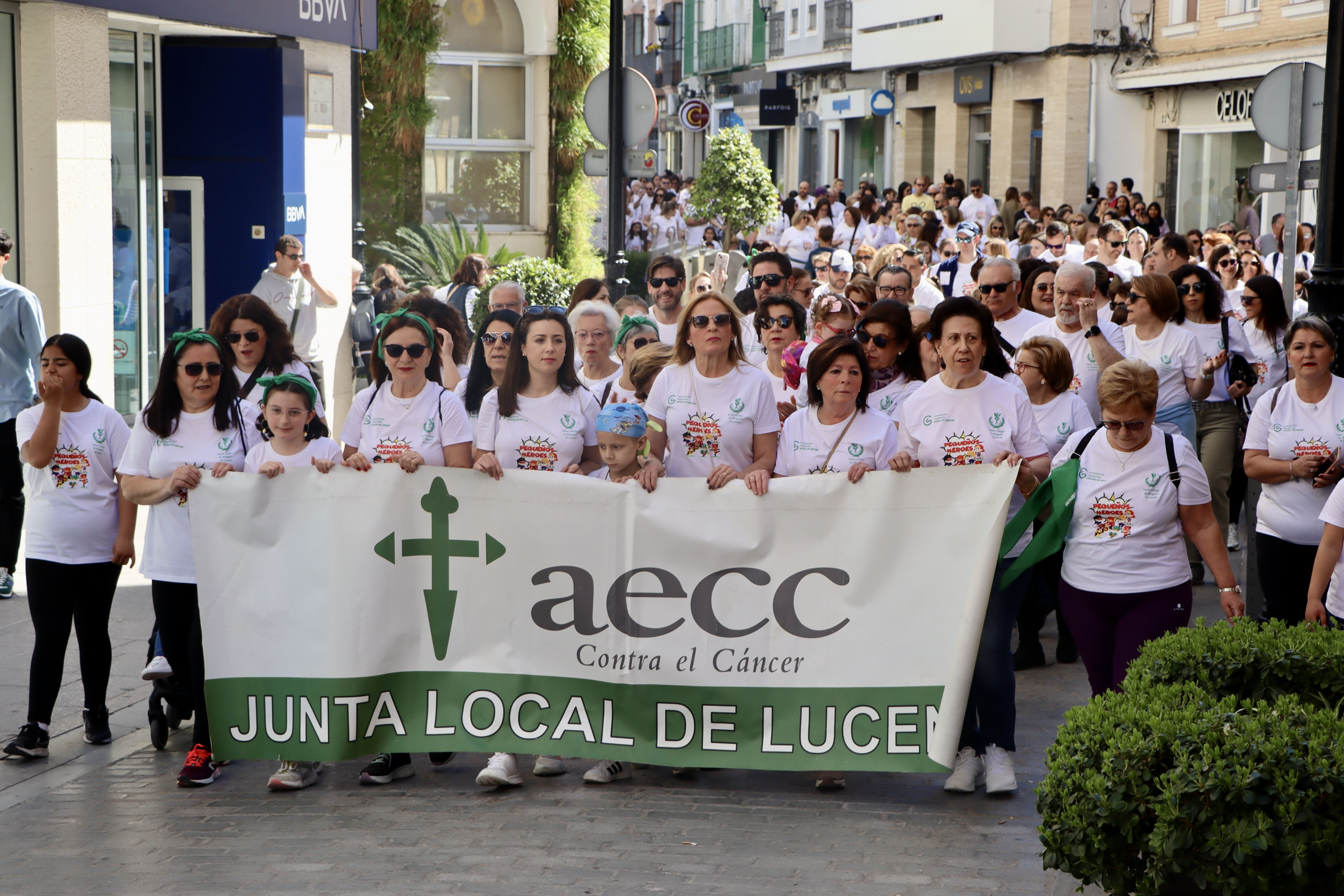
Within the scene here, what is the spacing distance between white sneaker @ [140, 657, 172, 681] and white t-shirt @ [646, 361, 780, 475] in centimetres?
214

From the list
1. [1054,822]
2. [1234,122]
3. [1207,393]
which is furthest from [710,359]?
[1234,122]

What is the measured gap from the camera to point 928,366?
289 inches

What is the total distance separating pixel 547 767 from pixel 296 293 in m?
7.63

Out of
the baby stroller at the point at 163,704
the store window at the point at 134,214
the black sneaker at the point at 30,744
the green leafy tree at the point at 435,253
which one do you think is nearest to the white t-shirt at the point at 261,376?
the baby stroller at the point at 163,704

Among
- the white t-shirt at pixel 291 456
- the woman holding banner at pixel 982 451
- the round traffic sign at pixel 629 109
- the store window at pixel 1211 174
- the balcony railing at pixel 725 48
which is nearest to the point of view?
the woman holding banner at pixel 982 451

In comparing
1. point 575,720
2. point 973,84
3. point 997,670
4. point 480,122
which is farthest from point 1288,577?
point 973,84

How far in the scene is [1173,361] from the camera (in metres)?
8.98

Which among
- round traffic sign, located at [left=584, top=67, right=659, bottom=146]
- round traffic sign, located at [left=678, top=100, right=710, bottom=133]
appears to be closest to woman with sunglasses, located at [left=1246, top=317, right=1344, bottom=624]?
round traffic sign, located at [left=584, top=67, right=659, bottom=146]

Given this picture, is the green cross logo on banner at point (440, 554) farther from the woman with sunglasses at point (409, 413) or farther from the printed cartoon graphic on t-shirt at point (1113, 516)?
the printed cartoon graphic on t-shirt at point (1113, 516)

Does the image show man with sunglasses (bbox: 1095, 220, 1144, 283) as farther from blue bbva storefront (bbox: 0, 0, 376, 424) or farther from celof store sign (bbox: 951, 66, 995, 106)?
celof store sign (bbox: 951, 66, 995, 106)

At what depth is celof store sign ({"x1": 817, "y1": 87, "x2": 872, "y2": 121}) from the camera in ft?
153

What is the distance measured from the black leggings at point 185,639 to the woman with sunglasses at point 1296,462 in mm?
4354

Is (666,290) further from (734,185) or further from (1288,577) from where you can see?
(734,185)

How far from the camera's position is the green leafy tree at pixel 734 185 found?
25531 millimetres
